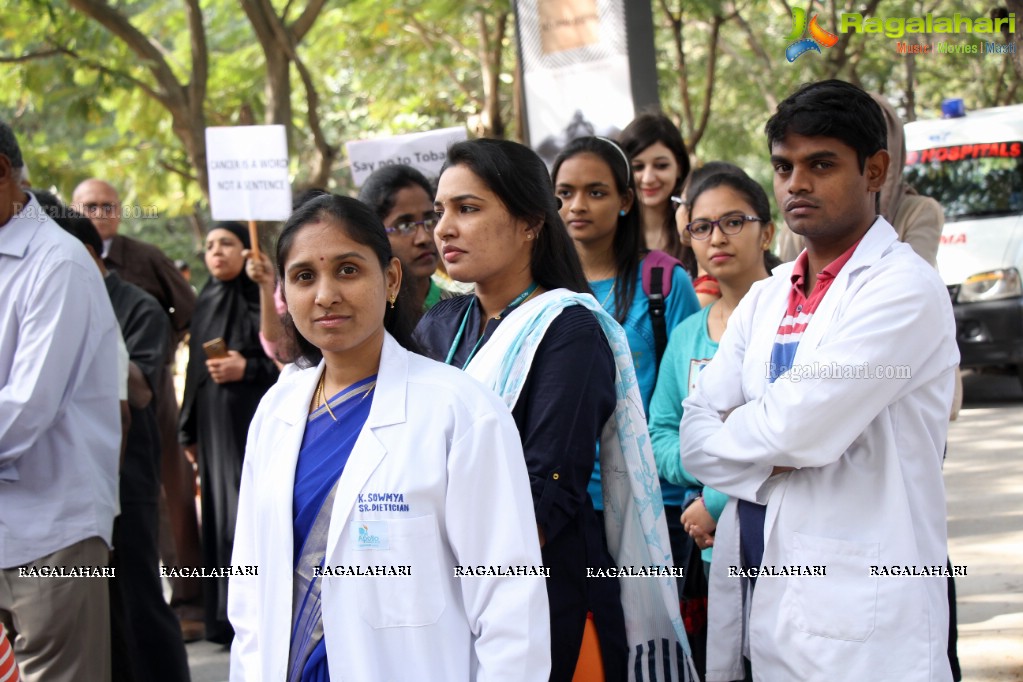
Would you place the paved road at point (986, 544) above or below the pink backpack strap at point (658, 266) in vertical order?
below

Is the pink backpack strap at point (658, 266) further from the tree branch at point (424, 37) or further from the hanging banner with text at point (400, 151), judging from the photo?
the tree branch at point (424, 37)

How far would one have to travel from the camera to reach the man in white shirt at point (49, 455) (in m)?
3.36

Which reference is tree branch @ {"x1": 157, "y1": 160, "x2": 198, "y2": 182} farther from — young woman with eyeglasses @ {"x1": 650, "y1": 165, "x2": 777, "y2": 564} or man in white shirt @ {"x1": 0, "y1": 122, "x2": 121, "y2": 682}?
young woman with eyeglasses @ {"x1": 650, "y1": 165, "x2": 777, "y2": 564}

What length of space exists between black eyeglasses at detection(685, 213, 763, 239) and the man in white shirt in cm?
208

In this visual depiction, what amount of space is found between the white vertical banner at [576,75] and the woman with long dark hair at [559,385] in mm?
4430

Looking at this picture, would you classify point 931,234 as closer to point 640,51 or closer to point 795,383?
point 795,383

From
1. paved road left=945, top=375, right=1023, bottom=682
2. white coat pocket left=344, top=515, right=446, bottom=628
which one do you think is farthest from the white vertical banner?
white coat pocket left=344, top=515, right=446, bottom=628

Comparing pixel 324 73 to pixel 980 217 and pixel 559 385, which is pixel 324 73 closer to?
pixel 980 217

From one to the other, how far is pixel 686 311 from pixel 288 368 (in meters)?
1.64

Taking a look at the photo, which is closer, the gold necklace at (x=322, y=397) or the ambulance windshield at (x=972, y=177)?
the gold necklace at (x=322, y=397)

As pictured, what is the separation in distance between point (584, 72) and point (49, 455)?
5.11 metres

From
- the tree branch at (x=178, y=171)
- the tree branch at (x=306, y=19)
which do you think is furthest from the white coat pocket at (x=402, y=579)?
the tree branch at (x=178, y=171)

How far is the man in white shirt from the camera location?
3361 millimetres

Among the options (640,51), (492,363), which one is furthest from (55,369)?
(640,51)
